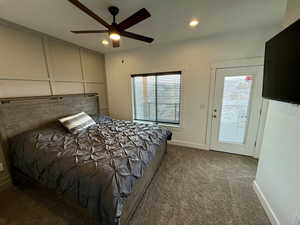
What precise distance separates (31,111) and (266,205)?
3851 mm

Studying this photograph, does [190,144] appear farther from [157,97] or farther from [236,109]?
[157,97]

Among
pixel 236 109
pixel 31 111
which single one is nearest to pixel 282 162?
pixel 236 109

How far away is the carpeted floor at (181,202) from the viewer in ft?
4.85

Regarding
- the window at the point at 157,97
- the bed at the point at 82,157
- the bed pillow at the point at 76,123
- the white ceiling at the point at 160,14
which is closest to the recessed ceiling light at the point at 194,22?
the white ceiling at the point at 160,14

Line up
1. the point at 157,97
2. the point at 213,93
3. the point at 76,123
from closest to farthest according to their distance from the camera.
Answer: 1. the point at 76,123
2. the point at 213,93
3. the point at 157,97

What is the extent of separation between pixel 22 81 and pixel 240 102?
426 cm

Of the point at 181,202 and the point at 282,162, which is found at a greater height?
the point at 282,162

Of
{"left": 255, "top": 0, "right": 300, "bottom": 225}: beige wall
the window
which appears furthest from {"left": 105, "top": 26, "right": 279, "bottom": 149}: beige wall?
{"left": 255, "top": 0, "right": 300, "bottom": 225}: beige wall

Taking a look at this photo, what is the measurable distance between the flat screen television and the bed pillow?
9.91 ft

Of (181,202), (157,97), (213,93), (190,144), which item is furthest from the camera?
(157,97)

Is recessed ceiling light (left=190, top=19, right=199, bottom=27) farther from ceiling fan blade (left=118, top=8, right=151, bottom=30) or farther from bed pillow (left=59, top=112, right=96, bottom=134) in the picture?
bed pillow (left=59, top=112, right=96, bottom=134)

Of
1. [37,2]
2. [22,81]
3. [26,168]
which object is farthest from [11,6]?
[26,168]

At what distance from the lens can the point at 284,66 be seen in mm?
1277

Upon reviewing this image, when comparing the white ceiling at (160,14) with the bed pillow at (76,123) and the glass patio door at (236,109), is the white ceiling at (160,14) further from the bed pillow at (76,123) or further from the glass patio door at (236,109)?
the bed pillow at (76,123)
